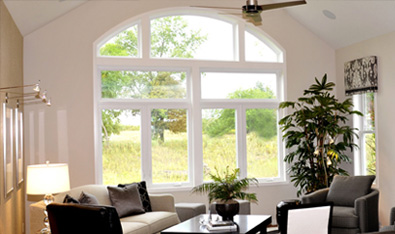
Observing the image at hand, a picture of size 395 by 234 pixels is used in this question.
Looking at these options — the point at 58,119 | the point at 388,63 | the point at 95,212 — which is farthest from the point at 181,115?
the point at 95,212

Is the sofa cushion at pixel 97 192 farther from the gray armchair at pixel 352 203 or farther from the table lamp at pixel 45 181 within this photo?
the gray armchair at pixel 352 203

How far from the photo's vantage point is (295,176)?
7.60 m

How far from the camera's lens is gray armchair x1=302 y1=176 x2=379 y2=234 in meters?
5.91

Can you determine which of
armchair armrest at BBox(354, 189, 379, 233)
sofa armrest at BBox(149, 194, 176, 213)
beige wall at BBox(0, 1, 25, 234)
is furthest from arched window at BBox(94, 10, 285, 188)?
armchair armrest at BBox(354, 189, 379, 233)

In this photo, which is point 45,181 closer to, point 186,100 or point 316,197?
point 186,100

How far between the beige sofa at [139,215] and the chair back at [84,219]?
1.51m

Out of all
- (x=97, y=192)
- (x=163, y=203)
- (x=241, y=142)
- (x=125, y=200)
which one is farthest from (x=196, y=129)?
(x=97, y=192)

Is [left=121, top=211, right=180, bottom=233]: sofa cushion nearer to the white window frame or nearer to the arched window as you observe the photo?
the arched window

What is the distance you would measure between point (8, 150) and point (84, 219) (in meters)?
1.83

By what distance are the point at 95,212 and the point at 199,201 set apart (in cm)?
422

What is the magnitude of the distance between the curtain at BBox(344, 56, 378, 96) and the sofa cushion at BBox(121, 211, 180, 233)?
11.3 ft

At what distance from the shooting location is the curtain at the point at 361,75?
7.18 meters

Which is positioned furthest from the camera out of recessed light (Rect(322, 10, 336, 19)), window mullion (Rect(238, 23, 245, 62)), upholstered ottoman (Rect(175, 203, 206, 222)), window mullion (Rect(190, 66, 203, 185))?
window mullion (Rect(238, 23, 245, 62))

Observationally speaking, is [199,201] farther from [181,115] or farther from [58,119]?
[58,119]
